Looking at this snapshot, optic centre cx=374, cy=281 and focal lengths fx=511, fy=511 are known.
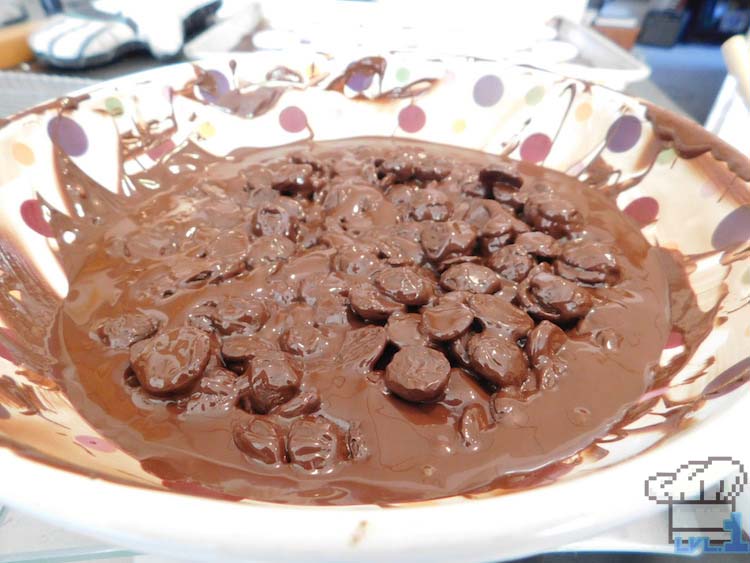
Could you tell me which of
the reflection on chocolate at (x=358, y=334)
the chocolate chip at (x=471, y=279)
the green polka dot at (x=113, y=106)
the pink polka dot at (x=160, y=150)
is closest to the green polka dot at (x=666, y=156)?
the reflection on chocolate at (x=358, y=334)

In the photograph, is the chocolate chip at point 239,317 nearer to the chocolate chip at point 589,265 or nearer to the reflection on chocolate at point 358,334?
the reflection on chocolate at point 358,334

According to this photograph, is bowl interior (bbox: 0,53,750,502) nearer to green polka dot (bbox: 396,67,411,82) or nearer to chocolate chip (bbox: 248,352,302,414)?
green polka dot (bbox: 396,67,411,82)

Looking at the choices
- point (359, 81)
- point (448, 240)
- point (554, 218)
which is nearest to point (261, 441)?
point (448, 240)

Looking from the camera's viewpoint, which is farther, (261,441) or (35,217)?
(35,217)

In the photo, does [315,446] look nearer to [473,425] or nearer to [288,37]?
[473,425]

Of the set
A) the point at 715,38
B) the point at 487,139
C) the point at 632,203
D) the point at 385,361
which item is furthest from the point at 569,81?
the point at 715,38

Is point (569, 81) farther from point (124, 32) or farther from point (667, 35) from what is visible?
point (667, 35)
